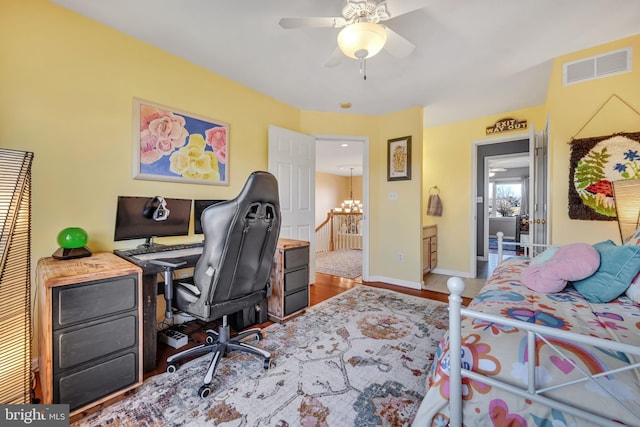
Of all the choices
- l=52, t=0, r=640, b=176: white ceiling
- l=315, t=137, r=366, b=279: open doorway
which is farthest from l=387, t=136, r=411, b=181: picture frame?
l=52, t=0, r=640, b=176: white ceiling

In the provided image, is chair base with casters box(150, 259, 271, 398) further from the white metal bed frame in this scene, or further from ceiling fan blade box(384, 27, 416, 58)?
ceiling fan blade box(384, 27, 416, 58)

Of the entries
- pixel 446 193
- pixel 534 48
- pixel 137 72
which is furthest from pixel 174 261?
pixel 446 193

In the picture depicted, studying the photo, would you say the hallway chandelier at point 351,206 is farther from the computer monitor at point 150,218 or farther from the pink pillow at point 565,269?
the pink pillow at point 565,269

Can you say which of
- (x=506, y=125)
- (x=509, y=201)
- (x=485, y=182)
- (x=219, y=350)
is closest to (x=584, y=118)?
(x=506, y=125)

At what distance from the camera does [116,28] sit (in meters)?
2.04

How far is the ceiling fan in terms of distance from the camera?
61.2 inches

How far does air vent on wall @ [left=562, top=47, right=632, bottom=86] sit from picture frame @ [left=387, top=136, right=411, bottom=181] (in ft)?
5.44

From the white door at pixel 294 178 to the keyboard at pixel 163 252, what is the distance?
124 cm

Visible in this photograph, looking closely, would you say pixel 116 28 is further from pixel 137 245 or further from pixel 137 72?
pixel 137 245

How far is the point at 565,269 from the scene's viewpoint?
1.37 meters

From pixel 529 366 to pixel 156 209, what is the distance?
2429 millimetres

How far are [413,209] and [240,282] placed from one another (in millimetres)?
2756

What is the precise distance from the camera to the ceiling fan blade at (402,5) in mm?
1577

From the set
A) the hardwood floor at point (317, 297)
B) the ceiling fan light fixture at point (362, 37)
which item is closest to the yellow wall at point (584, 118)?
the hardwood floor at point (317, 297)
